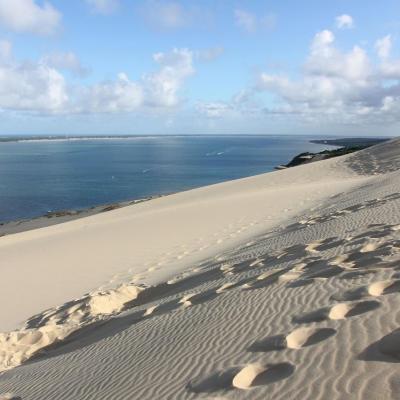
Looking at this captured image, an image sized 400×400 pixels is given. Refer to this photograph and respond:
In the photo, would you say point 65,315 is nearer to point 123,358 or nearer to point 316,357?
point 123,358

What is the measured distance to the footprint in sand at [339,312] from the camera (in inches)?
151

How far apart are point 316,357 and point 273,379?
1.15 feet

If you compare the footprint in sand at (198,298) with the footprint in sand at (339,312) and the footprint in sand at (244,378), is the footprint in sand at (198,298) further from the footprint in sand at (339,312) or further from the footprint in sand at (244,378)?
the footprint in sand at (244,378)

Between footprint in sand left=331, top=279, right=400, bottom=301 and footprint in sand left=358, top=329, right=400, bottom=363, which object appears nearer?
footprint in sand left=358, top=329, right=400, bottom=363

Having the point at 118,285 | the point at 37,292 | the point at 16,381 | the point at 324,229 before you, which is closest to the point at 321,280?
the point at 16,381

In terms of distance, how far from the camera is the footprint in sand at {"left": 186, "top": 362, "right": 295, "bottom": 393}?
313 cm

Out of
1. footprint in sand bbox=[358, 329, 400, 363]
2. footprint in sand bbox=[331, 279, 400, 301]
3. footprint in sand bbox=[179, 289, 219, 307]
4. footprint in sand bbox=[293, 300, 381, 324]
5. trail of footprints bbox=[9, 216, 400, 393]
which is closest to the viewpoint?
footprint in sand bbox=[358, 329, 400, 363]

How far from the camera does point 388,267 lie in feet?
16.7

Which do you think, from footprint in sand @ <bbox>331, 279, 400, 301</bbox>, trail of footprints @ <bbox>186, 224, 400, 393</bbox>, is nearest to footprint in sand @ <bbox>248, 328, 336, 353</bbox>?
trail of footprints @ <bbox>186, 224, 400, 393</bbox>

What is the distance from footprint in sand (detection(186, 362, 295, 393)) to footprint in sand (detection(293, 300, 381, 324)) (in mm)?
803

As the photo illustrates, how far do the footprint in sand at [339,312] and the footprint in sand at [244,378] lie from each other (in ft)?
2.64

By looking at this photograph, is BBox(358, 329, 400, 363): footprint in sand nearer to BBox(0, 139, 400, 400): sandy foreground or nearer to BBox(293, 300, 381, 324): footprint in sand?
BBox(0, 139, 400, 400): sandy foreground

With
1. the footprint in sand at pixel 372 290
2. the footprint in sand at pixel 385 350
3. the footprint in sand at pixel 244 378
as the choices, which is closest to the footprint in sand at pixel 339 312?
the footprint in sand at pixel 372 290

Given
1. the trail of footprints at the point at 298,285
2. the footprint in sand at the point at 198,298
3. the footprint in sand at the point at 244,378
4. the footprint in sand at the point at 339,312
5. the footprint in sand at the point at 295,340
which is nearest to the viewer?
the footprint in sand at the point at 244,378
